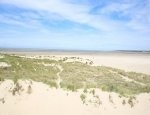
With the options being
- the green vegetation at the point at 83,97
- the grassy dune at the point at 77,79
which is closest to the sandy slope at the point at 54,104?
the green vegetation at the point at 83,97

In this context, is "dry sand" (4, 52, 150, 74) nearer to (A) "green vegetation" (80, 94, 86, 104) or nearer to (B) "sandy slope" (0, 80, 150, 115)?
(B) "sandy slope" (0, 80, 150, 115)

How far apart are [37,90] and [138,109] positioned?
4971 mm

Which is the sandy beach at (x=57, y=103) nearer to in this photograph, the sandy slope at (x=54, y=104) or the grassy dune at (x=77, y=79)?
the sandy slope at (x=54, y=104)

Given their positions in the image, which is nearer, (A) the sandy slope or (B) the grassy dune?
(A) the sandy slope

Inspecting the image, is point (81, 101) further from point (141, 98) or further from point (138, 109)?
point (141, 98)

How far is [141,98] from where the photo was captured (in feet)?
40.3

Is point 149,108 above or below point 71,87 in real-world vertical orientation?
below

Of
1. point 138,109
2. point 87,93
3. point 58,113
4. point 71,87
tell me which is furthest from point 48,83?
point 138,109

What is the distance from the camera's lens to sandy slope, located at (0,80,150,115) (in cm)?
942

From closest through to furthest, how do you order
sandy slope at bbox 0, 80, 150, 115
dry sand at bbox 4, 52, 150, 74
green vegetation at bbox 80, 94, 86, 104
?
sandy slope at bbox 0, 80, 150, 115 → green vegetation at bbox 80, 94, 86, 104 → dry sand at bbox 4, 52, 150, 74

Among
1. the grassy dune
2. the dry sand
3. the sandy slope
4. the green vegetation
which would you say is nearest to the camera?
the sandy slope

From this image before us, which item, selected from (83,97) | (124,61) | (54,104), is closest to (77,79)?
(83,97)

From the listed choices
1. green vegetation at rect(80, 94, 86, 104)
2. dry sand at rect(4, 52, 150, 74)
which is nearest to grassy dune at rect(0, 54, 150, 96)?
green vegetation at rect(80, 94, 86, 104)

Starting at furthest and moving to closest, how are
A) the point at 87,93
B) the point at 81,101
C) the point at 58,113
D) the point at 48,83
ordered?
the point at 48,83, the point at 87,93, the point at 81,101, the point at 58,113
